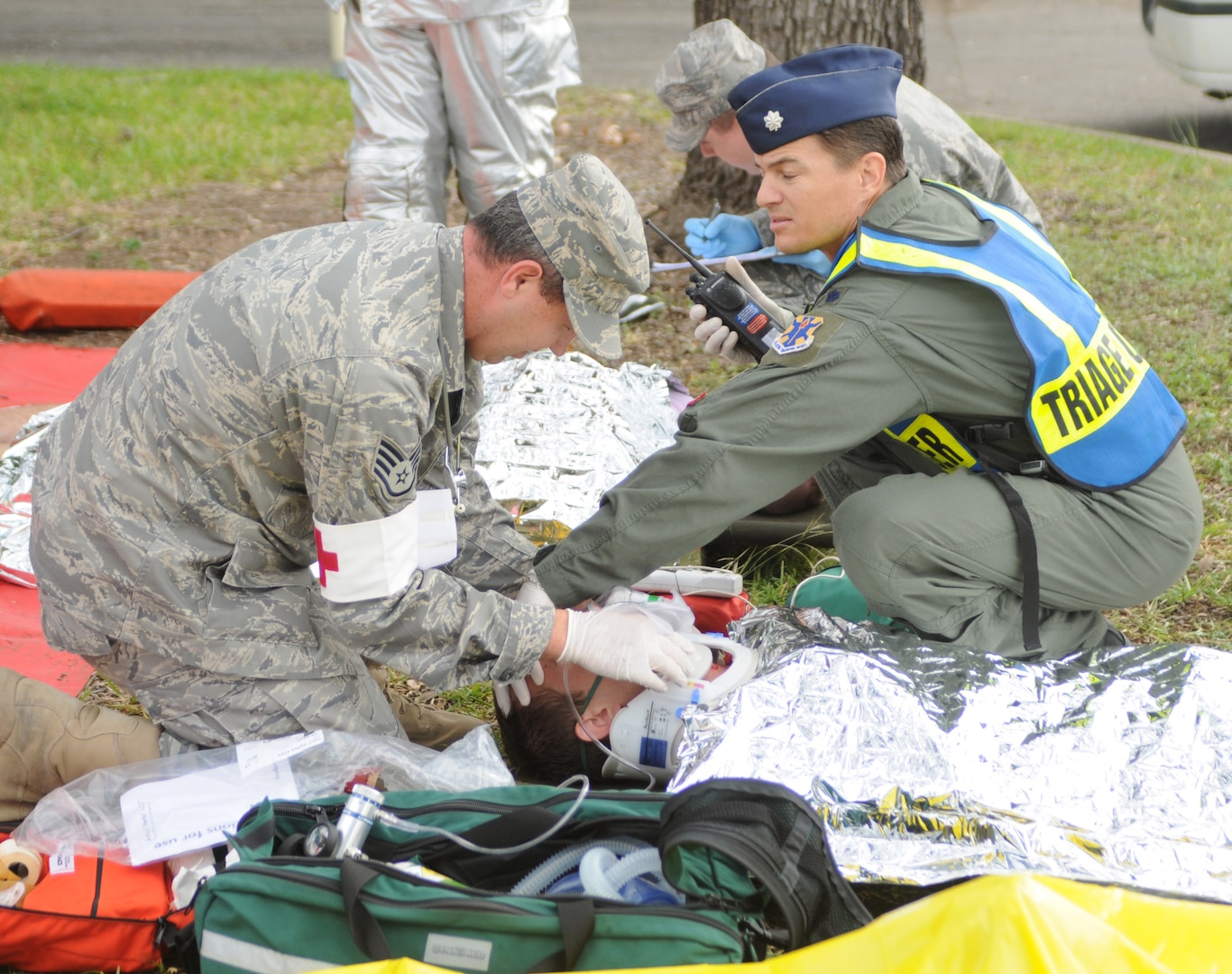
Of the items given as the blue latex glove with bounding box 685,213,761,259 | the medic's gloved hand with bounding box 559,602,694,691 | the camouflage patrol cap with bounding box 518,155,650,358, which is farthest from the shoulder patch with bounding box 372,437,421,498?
the blue latex glove with bounding box 685,213,761,259

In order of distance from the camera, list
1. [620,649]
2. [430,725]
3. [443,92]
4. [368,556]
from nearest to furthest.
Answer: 1. [368,556]
2. [620,649]
3. [430,725]
4. [443,92]

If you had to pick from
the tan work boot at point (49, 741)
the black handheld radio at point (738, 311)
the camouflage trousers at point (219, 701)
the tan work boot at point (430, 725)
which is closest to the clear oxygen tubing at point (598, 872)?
the camouflage trousers at point (219, 701)

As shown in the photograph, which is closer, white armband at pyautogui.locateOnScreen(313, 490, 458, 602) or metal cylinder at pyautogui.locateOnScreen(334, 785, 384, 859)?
metal cylinder at pyautogui.locateOnScreen(334, 785, 384, 859)

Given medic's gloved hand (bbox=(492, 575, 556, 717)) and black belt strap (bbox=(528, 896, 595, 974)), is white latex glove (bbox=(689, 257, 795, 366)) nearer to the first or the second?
medic's gloved hand (bbox=(492, 575, 556, 717))

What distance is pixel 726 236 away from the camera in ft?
13.5

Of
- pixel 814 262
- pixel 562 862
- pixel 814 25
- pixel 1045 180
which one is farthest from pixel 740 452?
pixel 1045 180

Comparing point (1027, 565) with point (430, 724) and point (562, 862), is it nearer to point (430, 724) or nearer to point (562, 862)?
point (562, 862)

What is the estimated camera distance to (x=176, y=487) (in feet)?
6.98

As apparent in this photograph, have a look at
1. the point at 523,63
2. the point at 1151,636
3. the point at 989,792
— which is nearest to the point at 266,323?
the point at 989,792

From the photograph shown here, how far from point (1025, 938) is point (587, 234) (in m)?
1.25

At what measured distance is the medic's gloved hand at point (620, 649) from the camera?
2.31m

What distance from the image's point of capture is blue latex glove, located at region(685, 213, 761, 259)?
13.4ft

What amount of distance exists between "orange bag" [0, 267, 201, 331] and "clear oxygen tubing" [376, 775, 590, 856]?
322cm

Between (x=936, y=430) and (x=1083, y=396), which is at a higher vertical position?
(x=1083, y=396)
